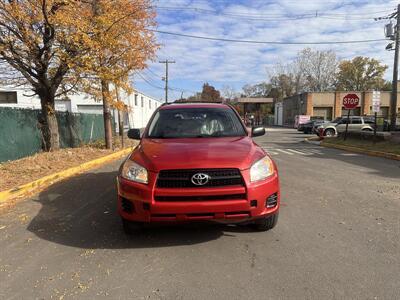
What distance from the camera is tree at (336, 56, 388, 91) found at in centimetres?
8031

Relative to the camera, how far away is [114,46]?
40.6 ft

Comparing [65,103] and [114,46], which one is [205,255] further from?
[65,103]

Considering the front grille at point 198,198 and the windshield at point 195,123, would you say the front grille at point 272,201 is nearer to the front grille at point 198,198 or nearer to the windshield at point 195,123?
the front grille at point 198,198

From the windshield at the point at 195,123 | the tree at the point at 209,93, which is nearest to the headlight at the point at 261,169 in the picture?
the windshield at the point at 195,123

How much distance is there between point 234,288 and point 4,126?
33.2ft

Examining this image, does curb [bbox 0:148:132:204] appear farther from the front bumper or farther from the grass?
the grass

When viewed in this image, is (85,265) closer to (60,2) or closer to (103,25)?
(60,2)

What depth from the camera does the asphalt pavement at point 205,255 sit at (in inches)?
134

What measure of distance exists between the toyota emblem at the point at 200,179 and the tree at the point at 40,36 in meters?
7.76

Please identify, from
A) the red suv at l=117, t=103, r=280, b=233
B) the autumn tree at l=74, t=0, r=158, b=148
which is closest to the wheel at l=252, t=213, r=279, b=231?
the red suv at l=117, t=103, r=280, b=233

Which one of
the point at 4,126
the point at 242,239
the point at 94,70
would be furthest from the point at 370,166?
the point at 4,126

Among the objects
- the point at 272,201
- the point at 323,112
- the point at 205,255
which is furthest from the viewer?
the point at 323,112

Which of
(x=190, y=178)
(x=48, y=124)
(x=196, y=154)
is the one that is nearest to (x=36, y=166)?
(x=48, y=124)

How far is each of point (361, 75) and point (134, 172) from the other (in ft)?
A: 284
